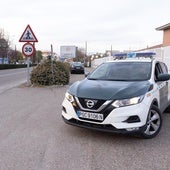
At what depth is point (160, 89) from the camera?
5379 mm

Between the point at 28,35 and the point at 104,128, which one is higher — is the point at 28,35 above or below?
above

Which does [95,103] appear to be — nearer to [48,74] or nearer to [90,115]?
[90,115]

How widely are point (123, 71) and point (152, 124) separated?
1520 mm

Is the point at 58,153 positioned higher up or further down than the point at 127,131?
further down

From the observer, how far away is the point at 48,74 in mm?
12930

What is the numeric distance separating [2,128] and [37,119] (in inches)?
39.5

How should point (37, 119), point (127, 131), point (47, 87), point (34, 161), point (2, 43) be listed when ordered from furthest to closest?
point (2, 43)
point (47, 87)
point (37, 119)
point (127, 131)
point (34, 161)

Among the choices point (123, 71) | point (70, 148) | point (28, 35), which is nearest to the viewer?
point (70, 148)

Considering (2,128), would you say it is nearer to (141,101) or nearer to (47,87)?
(141,101)

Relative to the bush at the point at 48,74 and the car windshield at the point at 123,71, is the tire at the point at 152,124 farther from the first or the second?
the bush at the point at 48,74

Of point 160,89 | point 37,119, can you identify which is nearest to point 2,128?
point 37,119

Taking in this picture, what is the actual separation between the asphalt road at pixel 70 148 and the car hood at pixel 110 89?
0.88m

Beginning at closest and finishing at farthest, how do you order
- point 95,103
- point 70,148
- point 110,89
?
point 70,148 < point 95,103 < point 110,89

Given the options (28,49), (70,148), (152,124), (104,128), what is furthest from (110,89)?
(28,49)
